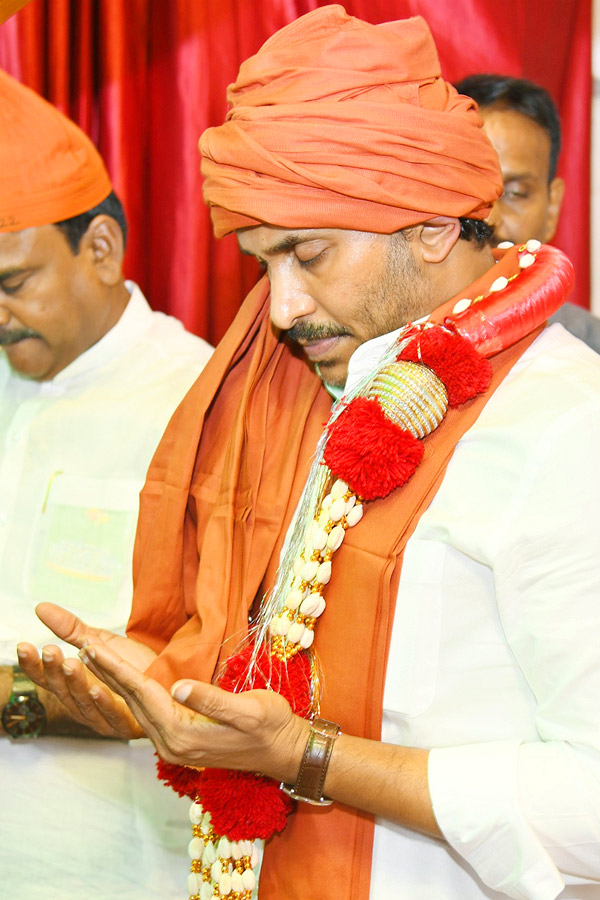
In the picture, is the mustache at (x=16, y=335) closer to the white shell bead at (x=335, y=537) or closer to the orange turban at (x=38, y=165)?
the orange turban at (x=38, y=165)

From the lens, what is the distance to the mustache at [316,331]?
142 centimetres

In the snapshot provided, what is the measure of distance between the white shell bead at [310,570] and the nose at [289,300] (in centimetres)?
33

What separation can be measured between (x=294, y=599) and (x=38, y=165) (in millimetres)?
1282

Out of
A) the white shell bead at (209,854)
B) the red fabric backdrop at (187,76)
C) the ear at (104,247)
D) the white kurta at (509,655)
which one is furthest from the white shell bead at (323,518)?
the red fabric backdrop at (187,76)

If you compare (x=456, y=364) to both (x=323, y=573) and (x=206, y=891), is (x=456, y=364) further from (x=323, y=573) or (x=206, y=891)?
(x=206, y=891)

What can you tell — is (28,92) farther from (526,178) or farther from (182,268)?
(526,178)

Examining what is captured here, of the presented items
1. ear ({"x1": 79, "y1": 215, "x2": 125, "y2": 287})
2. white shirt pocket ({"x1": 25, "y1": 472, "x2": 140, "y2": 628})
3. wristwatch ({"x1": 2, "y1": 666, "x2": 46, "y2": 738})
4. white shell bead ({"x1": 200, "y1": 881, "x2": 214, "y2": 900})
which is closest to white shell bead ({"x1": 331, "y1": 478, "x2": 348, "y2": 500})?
white shell bead ({"x1": 200, "y1": 881, "x2": 214, "y2": 900})

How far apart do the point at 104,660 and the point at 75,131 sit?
150 centimetres

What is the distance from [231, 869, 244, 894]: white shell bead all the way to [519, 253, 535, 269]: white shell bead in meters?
0.94

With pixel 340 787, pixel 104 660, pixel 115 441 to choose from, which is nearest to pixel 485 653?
pixel 340 787

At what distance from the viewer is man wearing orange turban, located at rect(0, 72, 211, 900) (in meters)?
1.99

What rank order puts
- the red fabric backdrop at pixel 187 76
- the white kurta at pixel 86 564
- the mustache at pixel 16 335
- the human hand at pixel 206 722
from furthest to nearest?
the red fabric backdrop at pixel 187 76 → the mustache at pixel 16 335 → the white kurta at pixel 86 564 → the human hand at pixel 206 722

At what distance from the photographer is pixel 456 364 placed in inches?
50.6

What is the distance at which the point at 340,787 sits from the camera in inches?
47.3
